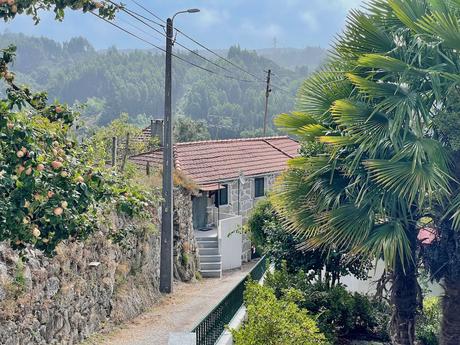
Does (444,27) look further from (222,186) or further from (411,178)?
(222,186)

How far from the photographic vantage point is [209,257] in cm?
2298

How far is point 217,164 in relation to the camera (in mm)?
27859

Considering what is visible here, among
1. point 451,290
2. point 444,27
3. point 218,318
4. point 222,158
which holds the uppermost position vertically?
point 222,158

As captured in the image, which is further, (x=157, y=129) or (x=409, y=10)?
(x=157, y=129)

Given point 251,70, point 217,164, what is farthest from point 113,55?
point 217,164

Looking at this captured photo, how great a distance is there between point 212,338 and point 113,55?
16522 centimetres

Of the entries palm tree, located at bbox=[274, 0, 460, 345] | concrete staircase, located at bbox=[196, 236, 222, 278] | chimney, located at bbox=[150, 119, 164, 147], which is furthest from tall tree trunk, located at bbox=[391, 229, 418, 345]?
chimney, located at bbox=[150, 119, 164, 147]

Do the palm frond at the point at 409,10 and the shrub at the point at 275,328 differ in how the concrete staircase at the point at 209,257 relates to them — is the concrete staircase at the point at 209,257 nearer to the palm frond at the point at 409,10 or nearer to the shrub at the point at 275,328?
the shrub at the point at 275,328

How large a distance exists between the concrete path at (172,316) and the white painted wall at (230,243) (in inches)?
117

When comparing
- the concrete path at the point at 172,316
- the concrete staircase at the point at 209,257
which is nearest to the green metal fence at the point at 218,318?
the concrete path at the point at 172,316

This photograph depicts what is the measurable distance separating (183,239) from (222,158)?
358 inches

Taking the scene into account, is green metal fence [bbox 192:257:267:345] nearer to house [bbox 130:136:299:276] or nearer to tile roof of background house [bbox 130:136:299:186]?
house [bbox 130:136:299:276]

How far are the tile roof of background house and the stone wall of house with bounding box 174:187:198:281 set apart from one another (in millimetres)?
3698

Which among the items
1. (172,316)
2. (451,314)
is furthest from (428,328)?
(172,316)
